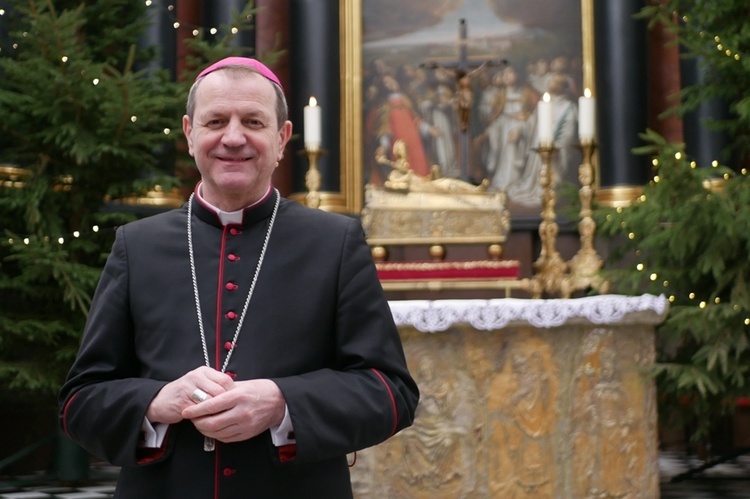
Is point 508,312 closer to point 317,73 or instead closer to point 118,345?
point 118,345

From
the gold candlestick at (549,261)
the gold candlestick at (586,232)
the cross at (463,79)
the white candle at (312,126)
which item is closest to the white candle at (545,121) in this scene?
the gold candlestick at (549,261)

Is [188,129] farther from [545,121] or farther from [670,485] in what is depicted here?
[670,485]

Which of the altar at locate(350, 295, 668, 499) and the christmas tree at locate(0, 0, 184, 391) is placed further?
the christmas tree at locate(0, 0, 184, 391)

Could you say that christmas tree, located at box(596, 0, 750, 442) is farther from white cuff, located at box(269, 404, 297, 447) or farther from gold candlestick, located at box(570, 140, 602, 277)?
white cuff, located at box(269, 404, 297, 447)

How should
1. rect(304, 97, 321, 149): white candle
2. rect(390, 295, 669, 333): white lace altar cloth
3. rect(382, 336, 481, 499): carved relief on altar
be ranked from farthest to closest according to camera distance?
rect(304, 97, 321, 149): white candle < rect(382, 336, 481, 499): carved relief on altar < rect(390, 295, 669, 333): white lace altar cloth

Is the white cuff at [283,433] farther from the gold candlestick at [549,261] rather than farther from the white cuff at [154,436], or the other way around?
the gold candlestick at [549,261]

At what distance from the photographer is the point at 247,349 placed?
198cm

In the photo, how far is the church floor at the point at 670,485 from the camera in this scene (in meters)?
6.55

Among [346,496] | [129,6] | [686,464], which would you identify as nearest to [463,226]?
[686,464]

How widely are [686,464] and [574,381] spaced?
2.75 meters

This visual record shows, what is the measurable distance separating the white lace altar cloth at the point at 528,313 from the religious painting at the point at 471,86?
13.7 feet

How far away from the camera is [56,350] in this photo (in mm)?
7027

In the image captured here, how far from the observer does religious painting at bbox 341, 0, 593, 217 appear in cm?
Result: 984

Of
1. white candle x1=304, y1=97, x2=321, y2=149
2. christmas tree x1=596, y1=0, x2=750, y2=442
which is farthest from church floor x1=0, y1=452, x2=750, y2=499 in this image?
white candle x1=304, y1=97, x2=321, y2=149
